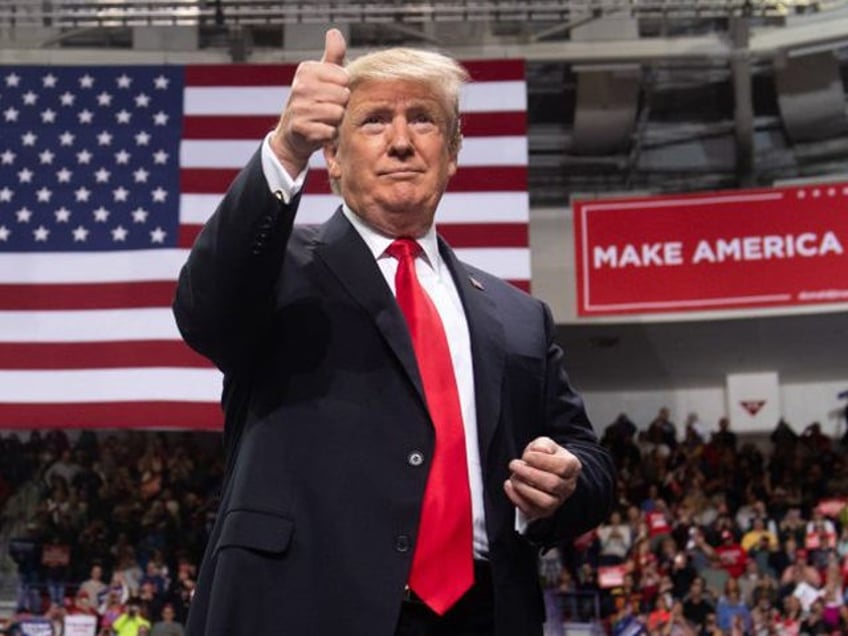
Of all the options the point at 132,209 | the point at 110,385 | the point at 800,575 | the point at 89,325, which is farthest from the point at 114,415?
the point at 800,575

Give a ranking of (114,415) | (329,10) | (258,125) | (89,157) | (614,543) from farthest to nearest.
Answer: (614,543) < (329,10) < (89,157) < (258,125) < (114,415)

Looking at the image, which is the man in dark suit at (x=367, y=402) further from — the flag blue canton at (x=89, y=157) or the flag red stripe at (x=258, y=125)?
the flag blue canton at (x=89, y=157)

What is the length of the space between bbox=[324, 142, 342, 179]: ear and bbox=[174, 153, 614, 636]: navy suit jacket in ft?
0.26

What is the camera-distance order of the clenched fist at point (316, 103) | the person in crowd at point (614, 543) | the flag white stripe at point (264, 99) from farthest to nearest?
the person in crowd at point (614, 543), the flag white stripe at point (264, 99), the clenched fist at point (316, 103)

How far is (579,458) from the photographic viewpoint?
202 cm

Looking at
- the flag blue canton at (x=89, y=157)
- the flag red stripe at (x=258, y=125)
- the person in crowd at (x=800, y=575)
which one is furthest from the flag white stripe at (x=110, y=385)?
the person in crowd at (x=800, y=575)

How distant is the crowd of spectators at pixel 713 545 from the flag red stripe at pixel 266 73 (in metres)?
3.91

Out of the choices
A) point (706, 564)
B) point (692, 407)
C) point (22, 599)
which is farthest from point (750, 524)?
point (22, 599)

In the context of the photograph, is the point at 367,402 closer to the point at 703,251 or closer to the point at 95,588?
the point at 95,588

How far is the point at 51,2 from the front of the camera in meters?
11.4

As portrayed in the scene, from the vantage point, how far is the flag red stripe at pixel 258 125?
1045 centimetres

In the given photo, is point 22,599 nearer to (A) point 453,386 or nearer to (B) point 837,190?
(B) point 837,190

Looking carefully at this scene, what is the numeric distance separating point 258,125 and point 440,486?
29.8 ft

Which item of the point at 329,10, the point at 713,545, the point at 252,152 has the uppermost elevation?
the point at 329,10
